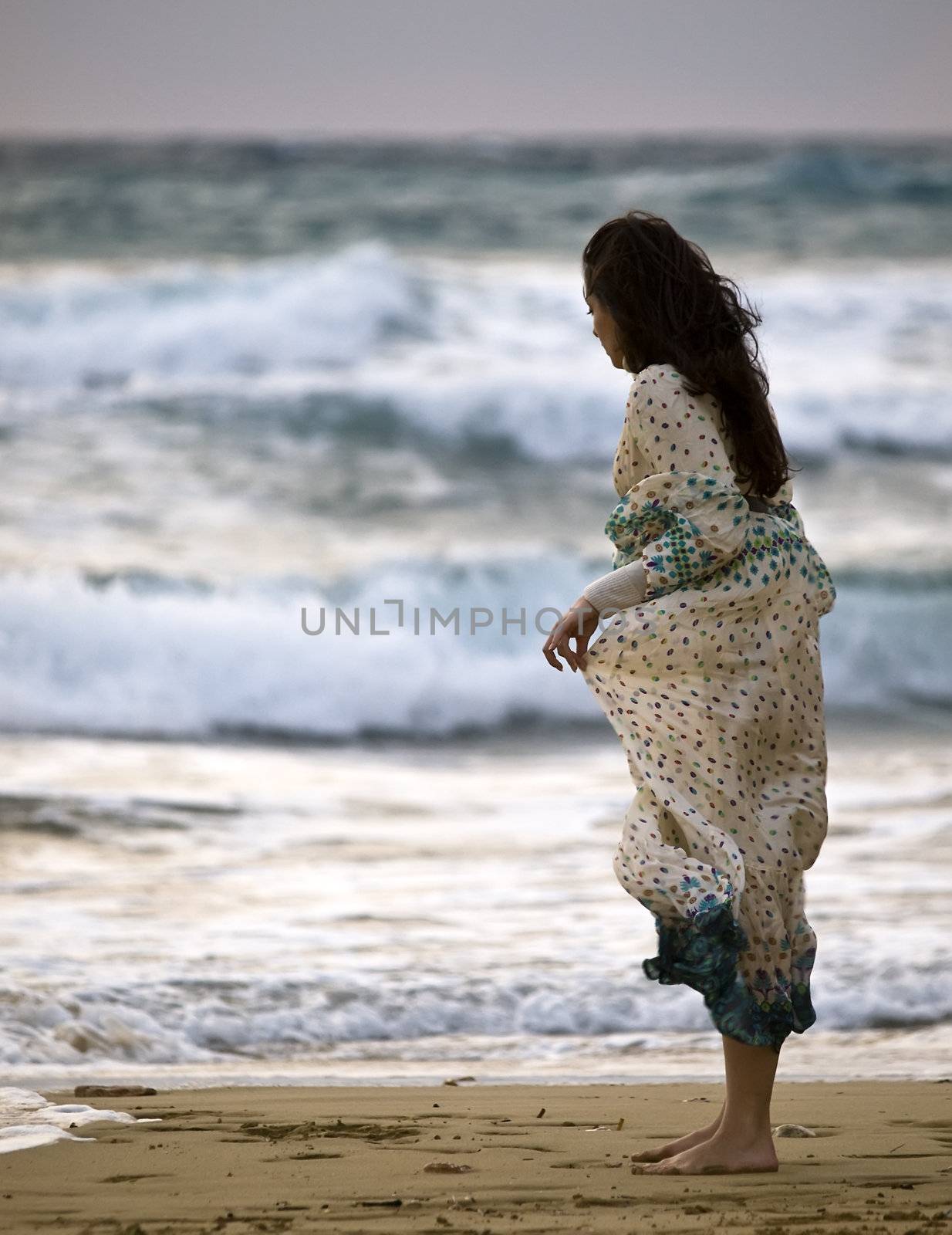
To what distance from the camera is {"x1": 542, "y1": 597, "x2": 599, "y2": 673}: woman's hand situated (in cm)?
240

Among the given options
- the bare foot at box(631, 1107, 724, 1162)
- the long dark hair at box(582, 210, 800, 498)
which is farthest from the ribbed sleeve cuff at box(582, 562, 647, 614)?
the bare foot at box(631, 1107, 724, 1162)

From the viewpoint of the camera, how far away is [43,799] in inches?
256

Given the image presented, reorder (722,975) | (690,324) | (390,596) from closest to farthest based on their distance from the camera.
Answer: (722,975)
(690,324)
(390,596)

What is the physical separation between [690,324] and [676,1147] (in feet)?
4.20

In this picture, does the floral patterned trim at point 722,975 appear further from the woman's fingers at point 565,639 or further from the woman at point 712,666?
the woman's fingers at point 565,639

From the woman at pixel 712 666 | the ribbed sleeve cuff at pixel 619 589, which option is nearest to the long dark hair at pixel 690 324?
the woman at pixel 712 666

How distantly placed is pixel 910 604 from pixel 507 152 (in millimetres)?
7824

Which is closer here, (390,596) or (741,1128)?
(741,1128)

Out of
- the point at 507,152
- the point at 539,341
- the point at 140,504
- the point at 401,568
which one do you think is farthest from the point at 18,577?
the point at 507,152

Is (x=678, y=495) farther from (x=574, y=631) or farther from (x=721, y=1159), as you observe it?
(x=721, y=1159)

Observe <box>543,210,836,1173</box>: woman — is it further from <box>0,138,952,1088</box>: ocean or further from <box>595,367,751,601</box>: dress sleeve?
<box>0,138,952,1088</box>: ocean

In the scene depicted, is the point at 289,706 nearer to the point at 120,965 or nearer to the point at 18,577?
the point at 18,577

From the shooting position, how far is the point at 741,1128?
2455 millimetres

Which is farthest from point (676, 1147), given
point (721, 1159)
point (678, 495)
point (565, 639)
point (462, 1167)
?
point (678, 495)
